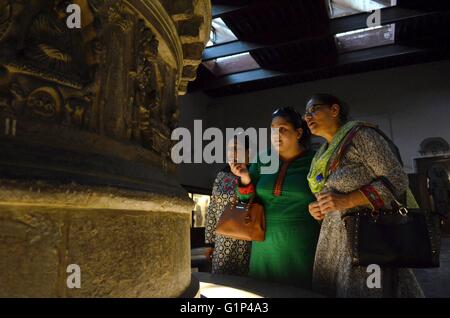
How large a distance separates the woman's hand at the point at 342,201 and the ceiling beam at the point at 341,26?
756 centimetres

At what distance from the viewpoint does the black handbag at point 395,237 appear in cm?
170

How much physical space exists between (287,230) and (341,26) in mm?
7519

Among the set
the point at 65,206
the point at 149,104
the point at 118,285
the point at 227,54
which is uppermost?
the point at 227,54

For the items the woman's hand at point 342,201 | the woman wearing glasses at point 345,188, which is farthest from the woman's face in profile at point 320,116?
the woman's hand at point 342,201

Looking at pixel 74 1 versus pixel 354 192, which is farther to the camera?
pixel 354 192

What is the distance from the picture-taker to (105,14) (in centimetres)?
163

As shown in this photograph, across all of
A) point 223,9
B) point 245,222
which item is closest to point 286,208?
point 245,222

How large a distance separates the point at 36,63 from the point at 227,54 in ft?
28.5

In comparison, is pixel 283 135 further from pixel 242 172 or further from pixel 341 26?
pixel 341 26

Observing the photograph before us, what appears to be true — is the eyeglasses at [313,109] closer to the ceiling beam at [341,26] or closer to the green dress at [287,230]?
the green dress at [287,230]

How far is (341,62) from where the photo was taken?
10.3m

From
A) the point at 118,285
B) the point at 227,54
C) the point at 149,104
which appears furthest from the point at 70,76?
the point at 227,54

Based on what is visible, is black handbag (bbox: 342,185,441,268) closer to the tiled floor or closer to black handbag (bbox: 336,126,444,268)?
black handbag (bbox: 336,126,444,268)

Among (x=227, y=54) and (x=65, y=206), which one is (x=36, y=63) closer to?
(x=65, y=206)
